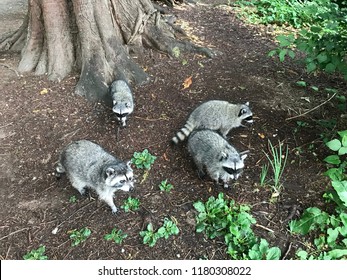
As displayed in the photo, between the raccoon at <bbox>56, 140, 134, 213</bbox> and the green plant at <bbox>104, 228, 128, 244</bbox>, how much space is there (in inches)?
10.0

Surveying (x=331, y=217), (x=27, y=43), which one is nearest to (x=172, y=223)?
(x=331, y=217)

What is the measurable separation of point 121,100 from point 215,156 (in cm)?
142

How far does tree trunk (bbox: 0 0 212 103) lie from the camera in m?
4.80

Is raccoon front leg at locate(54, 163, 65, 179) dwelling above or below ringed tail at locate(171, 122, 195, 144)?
below

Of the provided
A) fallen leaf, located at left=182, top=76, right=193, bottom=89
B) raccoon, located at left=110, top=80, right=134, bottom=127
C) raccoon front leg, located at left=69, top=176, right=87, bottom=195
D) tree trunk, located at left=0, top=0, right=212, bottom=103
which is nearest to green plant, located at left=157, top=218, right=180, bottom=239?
raccoon front leg, located at left=69, top=176, right=87, bottom=195

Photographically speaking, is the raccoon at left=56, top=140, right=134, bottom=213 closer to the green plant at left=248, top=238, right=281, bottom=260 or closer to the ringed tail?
the ringed tail

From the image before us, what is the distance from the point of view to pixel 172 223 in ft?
10.6

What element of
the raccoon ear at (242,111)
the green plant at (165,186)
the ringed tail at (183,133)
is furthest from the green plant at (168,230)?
the raccoon ear at (242,111)

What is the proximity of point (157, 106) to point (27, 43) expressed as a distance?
7.54 feet

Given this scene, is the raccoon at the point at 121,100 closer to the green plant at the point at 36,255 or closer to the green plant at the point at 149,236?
the green plant at the point at 149,236

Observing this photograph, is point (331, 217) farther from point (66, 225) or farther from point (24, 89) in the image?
point (24, 89)

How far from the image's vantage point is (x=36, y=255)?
3025 mm

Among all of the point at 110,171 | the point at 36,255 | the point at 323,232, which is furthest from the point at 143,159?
the point at 323,232

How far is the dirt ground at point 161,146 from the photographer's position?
316cm
